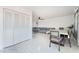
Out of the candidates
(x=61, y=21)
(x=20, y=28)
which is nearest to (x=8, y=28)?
(x=20, y=28)

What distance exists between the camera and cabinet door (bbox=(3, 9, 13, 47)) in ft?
13.2

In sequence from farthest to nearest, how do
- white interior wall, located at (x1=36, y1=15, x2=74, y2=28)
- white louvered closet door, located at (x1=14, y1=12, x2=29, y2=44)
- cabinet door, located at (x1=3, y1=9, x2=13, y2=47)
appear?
1. white interior wall, located at (x1=36, y1=15, x2=74, y2=28)
2. white louvered closet door, located at (x1=14, y1=12, x2=29, y2=44)
3. cabinet door, located at (x1=3, y1=9, x2=13, y2=47)

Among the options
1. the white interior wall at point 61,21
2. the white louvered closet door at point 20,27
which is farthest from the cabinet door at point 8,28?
the white interior wall at point 61,21

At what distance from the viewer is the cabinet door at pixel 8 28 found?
4.03m

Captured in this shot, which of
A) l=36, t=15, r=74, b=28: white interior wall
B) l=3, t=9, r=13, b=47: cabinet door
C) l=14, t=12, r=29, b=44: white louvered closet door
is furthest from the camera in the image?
l=36, t=15, r=74, b=28: white interior wall

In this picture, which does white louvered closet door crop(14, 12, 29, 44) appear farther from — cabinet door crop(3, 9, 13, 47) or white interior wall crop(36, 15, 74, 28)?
white interior wall crop(36, 15, 74, 28)

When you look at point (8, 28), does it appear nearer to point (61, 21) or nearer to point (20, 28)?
point (20, 28)

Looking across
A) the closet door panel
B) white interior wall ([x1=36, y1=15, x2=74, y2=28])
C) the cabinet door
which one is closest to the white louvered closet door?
the closet door panel

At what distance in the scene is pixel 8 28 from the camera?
420 centimetres

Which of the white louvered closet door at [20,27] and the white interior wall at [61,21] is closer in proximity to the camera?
the white louvered closet door at [20,27]

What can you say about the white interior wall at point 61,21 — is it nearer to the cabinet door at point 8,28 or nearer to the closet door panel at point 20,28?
the closet door panel at point 20,28
